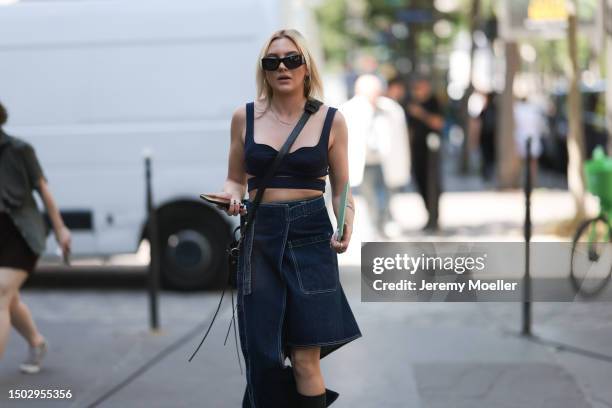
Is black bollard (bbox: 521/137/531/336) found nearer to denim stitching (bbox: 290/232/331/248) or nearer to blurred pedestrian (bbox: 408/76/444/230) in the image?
denim stitching (bbox: 290/232/331/248)

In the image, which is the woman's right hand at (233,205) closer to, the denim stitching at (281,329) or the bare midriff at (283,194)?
the bare midriff at (283,194)

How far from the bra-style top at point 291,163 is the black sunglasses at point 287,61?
262 millimetres

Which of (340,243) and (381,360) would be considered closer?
(340,243)

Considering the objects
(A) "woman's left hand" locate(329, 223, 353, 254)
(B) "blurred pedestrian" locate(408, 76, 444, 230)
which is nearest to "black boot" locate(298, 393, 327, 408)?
(A) "woman's left hand" locate(329, 223, 353, 254)

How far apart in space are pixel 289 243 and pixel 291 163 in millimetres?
306

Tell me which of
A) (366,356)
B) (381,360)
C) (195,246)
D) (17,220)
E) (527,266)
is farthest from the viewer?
(195,246)

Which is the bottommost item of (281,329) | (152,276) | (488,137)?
(488,137)

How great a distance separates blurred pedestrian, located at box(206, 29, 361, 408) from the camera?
13.7 feet

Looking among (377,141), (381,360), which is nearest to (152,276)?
(381,360)

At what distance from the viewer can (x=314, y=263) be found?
422 centimetres

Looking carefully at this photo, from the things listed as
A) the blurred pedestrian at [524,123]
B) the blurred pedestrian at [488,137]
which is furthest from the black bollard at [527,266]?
the blurred pedestrian at [488,137]

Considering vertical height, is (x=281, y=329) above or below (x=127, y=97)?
below

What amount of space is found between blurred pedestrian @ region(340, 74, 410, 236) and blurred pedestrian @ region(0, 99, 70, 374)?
18.8ft

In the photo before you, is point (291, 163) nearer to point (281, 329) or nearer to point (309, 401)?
point (281, 329)
